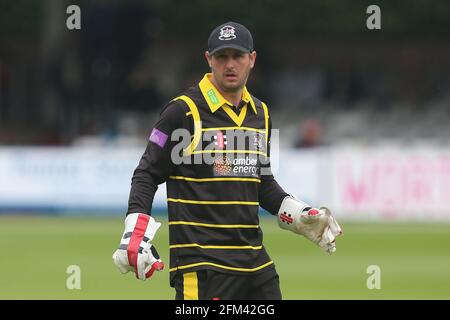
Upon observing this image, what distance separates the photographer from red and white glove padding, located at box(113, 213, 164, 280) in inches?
282

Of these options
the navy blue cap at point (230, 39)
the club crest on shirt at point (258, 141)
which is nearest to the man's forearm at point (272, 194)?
the club crest on shirt at point (258, 141)

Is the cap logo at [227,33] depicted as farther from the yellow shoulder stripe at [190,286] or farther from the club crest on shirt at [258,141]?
the yellow shoulder stripe at [190,286]

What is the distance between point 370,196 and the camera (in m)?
23.7

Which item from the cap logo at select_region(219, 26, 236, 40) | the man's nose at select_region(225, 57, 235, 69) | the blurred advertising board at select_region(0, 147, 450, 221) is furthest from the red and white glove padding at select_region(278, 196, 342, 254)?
the blurred advertising board at select_region(0, 147, 450, 221)

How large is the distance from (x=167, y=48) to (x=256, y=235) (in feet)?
88.6

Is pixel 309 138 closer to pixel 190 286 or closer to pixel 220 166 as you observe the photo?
pixel 220 166

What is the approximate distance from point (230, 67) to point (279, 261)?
10152 millimetres

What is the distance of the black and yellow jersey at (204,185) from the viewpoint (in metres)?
7.53

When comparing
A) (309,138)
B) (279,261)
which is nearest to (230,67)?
(279,261)

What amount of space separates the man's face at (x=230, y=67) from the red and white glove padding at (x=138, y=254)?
1.03 m

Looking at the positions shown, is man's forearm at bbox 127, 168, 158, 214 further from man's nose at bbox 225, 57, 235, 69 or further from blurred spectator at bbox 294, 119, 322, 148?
blurred spectator at bbox 294, 119, 322, 148

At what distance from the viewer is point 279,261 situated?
17.5 meters
